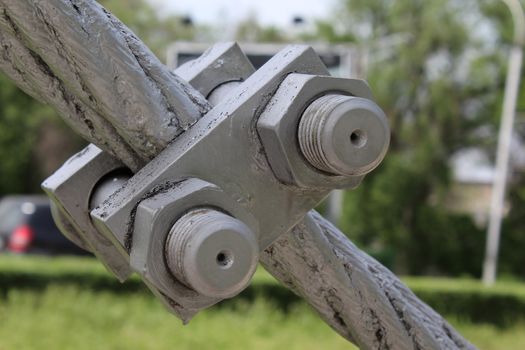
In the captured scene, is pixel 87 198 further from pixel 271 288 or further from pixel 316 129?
pixel 271 288

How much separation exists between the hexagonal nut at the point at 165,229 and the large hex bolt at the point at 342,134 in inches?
4.2

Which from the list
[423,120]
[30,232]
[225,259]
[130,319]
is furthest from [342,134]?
[423,120]

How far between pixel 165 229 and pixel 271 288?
23.2 feet

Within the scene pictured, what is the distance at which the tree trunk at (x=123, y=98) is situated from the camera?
0.81 metres

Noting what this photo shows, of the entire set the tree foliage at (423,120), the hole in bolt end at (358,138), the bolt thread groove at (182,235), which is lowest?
the tree foliage at (423,120)

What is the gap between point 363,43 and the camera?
22.6 meters

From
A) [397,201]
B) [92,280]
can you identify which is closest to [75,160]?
[92,280]

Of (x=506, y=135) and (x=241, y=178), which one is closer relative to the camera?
(x=241, y=178)

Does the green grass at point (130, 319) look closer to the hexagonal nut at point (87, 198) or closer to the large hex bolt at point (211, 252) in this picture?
the hexagonal nut at point (87, 198)

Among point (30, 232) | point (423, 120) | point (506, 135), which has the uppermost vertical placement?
point (30, 232)

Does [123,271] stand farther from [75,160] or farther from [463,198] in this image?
[463,198]

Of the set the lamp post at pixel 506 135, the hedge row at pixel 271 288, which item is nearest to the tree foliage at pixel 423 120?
the lamp post at pixel 506 135

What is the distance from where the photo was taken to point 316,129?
82 cm

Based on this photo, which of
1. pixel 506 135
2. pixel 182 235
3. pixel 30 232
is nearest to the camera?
pixel 182 235
